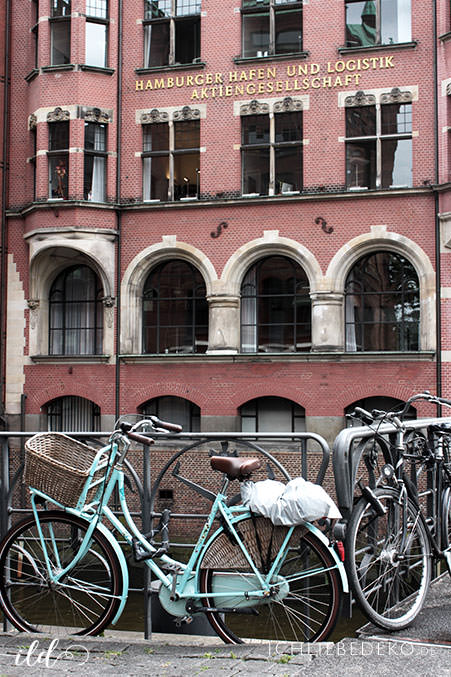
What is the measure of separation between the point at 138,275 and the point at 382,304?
6.69 meters

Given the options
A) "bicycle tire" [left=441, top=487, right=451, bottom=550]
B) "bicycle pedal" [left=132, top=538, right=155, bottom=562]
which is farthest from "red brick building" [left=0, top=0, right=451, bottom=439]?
"bicycle pedal" [left=132, top=538, right=155, bottom=562]

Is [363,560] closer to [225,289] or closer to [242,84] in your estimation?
[225,289]

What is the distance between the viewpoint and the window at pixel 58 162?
22859mm

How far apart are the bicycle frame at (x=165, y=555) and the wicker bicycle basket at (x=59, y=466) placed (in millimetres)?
54

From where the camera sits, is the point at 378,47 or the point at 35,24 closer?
the point at 378,47

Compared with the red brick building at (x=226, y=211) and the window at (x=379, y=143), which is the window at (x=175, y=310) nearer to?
the red brick building at (x=226, y=211)

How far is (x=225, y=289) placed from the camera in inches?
876

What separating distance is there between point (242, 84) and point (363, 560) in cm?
1983

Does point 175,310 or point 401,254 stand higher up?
point 401,254

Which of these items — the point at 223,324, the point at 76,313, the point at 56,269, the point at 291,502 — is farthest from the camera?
the point at 76,313

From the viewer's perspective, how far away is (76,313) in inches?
949

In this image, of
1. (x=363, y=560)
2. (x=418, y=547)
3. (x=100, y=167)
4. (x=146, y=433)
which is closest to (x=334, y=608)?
(x=363, y=560)

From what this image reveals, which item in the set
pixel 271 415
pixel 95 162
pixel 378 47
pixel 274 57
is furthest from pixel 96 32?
pixel 271 415

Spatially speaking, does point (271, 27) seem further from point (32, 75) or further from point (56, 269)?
point (56, 269)
